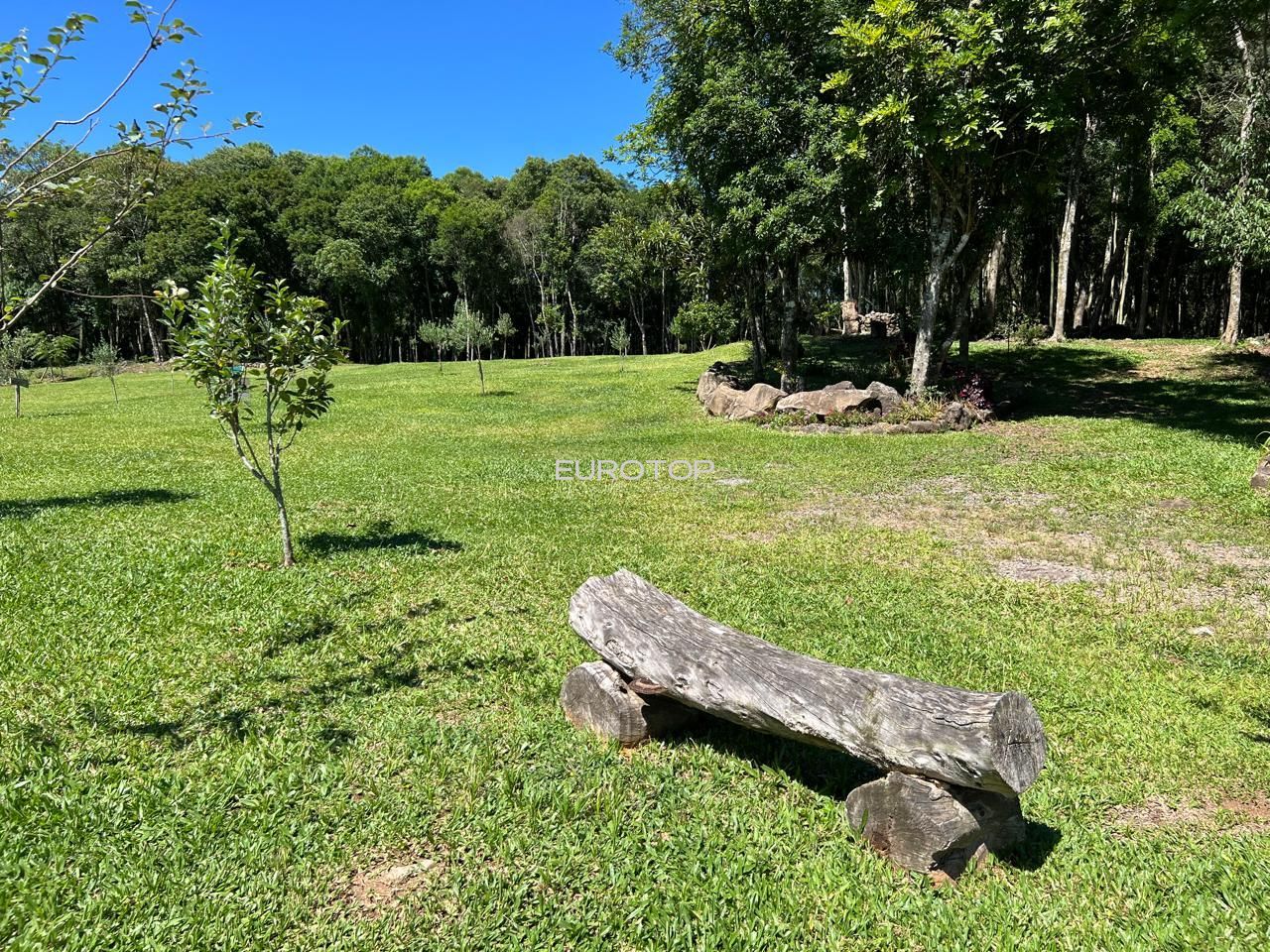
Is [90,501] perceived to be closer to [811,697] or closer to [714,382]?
[811,697]

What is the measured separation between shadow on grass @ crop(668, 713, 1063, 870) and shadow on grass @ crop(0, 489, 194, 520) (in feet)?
29.6

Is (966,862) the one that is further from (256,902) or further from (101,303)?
(101,303)

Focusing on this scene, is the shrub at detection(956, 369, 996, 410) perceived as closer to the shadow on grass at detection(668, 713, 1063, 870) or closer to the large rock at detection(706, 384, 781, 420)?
the large rock at detection(706, 384, 781, 420)

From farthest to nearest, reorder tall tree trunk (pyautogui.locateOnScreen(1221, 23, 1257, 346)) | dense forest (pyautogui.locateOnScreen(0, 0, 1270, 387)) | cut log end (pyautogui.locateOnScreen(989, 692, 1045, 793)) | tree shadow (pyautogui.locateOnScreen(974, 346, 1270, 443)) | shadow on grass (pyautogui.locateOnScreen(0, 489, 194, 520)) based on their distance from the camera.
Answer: tree shadow (pyautogui.locateOnScreen(974, 346, 1270, 443)) → tall tree trunk (pyautogui.locateOnScreen(1221, 23, 1257, 346)) → dense forest (pyautogui.locateOnScreen(0, 0, 1270, 387)) → shadow on grass (pyautogui.locateOnScreen(0, 489, 194, 520)) → cut log end (pyautogui.locateOnScreen(989, 692, 1045, 793))

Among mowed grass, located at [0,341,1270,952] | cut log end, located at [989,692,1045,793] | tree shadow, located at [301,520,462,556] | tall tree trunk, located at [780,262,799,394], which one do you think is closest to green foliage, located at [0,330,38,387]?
mowed grass, located at [0,341,1270,952]

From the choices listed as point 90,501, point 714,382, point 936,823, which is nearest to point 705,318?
point 714,382

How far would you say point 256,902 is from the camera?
3.07 m

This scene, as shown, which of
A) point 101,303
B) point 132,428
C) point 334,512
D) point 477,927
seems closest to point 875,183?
point 334,512

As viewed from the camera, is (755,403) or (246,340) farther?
(755,403)

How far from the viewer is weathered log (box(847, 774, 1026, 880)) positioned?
10.2 feet

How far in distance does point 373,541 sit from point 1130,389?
63.3ft

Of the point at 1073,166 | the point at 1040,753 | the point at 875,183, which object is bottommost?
the point at 1040,753

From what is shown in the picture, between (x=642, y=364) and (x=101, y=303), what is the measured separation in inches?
1664

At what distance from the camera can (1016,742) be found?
9.43ft
